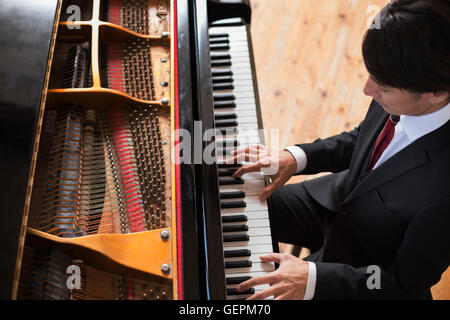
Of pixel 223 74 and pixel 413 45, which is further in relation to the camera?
pixel 223 74

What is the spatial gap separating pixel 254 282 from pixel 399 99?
88cm

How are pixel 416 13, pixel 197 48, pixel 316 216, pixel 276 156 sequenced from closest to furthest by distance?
pixel 416 13, pixel 197 48, pixel 276 156, pixel 316 216

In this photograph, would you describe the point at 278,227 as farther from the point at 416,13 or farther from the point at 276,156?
the point at 416,13

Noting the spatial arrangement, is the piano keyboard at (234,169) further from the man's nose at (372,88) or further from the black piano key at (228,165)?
the man's nose at (372,88)

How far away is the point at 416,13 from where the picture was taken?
131cm

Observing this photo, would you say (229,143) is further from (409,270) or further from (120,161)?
(409,270)

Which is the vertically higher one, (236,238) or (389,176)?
(389,176)

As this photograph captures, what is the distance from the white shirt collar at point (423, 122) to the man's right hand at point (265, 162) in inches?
23.3

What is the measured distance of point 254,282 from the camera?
161 centimetres

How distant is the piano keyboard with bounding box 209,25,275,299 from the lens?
5.76 ft

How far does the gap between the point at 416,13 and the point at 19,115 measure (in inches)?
54.5

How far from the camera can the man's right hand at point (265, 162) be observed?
6.32 ft

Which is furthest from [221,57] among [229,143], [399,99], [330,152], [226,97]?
[399,99]
